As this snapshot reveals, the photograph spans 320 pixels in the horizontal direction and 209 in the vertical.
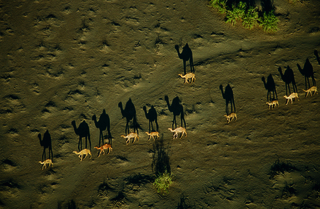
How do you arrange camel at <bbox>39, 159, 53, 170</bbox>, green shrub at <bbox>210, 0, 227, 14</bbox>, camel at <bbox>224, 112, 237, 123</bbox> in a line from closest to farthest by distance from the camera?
camel at <bbox>39, 159, 53, 170</bbox> < camel at <bbox>224, 112, 237, 123</bbox> < green shrub at <bbox>210, 0, 227, 14</bbox>

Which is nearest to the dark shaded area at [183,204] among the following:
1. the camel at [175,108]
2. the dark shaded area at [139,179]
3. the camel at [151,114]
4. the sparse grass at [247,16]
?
the dark shaded area at [139,179]

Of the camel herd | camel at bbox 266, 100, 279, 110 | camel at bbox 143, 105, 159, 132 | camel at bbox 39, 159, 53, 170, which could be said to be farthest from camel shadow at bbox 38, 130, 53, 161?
camel at bbox 266, 100, 279, 110

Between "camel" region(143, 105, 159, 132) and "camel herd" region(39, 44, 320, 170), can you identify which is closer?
"camel herd" region(39, 44, 320, 170)

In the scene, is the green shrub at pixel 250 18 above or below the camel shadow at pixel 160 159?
above

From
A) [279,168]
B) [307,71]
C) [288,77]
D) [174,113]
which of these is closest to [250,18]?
[288,77]

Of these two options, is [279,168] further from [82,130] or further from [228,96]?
[82,130]

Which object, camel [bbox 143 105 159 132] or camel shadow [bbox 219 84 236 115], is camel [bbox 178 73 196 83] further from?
camel [bbox 143 105 159 132]

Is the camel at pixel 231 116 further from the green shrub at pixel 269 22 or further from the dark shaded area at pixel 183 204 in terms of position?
the green shrub at pixel 269 22

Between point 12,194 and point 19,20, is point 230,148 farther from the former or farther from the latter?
point 19,20
